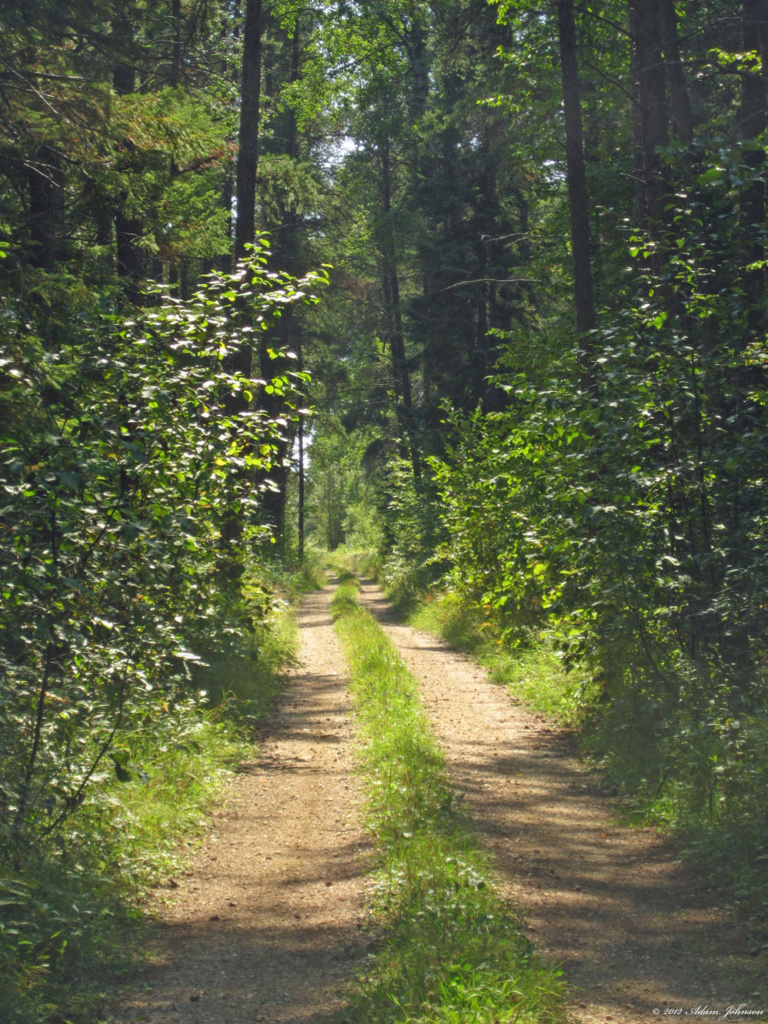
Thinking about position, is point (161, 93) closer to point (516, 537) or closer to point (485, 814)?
point (516, 537)

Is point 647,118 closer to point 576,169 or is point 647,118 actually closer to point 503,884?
point 576,169

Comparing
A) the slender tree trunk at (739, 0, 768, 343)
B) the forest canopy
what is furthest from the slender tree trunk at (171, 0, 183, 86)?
the slender tree trunk at (739, 0, 768, 343)

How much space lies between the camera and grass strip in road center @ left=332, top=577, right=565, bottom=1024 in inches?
158

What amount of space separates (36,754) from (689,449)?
227 inches

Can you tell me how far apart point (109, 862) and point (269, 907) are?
1.10 m

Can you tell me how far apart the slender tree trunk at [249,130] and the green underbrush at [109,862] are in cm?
710

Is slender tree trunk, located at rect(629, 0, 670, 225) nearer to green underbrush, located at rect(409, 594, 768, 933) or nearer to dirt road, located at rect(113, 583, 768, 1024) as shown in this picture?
green underbrush, located at rect(409, 594, 768, 933)

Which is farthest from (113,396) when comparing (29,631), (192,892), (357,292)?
(357,292)

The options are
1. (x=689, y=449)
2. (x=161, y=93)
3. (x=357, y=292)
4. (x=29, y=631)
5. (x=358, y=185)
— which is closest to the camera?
(x=29, y=631)

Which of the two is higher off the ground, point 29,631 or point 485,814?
point 29,631

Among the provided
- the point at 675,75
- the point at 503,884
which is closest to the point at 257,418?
the point at 503,884

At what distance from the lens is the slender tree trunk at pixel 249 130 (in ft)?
42.4

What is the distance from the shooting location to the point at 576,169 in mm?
11898

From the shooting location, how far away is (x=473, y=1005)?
12.9 feet
